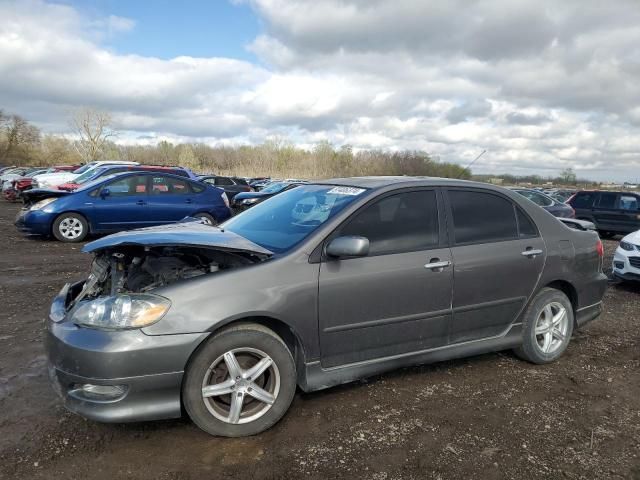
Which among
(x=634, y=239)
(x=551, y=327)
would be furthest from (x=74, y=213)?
(x=634, y=239)

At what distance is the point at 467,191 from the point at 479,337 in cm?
120

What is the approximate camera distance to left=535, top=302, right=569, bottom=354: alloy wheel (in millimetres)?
4273

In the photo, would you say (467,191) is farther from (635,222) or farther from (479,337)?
(635,222)

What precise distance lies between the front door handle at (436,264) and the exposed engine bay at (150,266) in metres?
1.27

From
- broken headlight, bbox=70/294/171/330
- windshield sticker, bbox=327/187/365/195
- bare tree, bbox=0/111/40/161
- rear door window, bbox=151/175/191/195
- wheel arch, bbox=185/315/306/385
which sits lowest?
wheel arch, bbox=185/315/306/385

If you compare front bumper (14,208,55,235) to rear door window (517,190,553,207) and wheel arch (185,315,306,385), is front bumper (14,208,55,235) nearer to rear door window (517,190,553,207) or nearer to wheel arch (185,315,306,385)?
wheel arch (185,315,306,385)

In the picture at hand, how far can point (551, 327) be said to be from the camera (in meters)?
4.32

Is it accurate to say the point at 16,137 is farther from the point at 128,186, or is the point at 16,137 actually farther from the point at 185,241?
the point at 185,241

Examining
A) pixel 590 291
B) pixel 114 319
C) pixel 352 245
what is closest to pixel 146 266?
pixel 114 319

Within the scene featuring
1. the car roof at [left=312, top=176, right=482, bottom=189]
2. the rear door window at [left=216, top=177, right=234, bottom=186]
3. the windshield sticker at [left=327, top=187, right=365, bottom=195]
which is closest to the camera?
the windshield sticker at [left=327, top=187, right=365, bottom=195]

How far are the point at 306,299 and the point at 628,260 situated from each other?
6.48 metres

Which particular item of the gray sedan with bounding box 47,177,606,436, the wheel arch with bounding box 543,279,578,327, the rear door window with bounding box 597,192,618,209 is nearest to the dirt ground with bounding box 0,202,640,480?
the gray sedan with bounding box 47,177,606,436

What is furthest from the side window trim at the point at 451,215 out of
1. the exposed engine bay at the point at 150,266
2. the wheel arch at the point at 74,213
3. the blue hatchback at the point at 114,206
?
the wheel arch at the point at 74,213

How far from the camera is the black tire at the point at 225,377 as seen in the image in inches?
112
